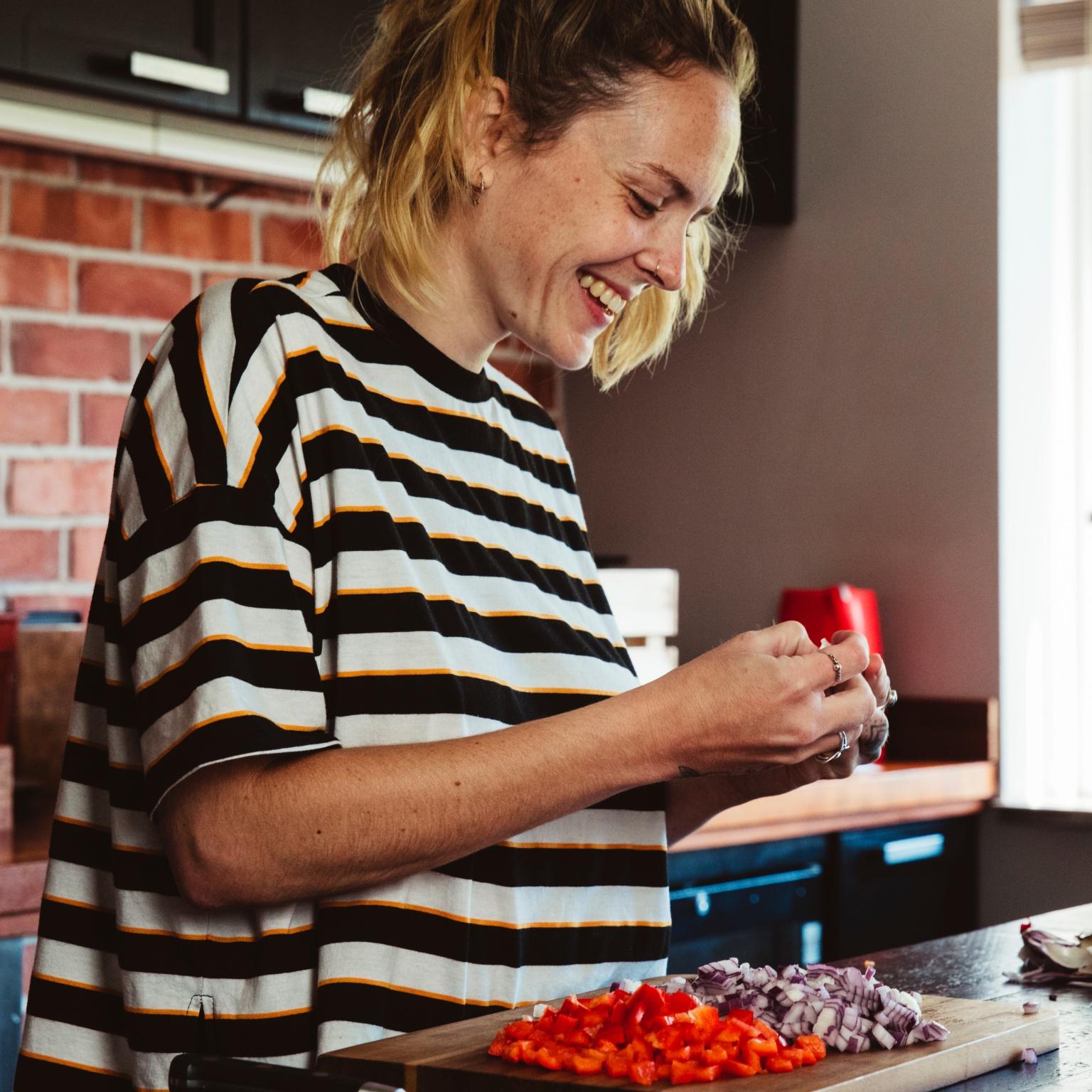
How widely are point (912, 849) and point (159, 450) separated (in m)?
1.67

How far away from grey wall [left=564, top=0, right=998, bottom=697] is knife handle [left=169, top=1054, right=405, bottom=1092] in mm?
1843

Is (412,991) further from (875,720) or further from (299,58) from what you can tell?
(299,58)

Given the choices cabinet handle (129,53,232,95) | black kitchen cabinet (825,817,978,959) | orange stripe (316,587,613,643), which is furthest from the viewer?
black kitchen cabinet (825,817,978,959)

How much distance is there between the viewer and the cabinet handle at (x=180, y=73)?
1.86 m

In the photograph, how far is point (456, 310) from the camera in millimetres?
1042

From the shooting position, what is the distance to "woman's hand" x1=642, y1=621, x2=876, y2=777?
88 centimetres

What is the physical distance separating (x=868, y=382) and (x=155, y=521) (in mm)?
1872

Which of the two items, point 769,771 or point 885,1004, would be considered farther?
point 769,771

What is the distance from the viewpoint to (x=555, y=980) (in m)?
0.96

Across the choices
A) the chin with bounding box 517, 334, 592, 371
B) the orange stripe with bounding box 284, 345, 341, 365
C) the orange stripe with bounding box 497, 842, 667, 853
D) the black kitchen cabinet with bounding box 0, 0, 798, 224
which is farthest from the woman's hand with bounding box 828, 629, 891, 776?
the black kitchen cabinet with bounding box 0, 0, 798, 224

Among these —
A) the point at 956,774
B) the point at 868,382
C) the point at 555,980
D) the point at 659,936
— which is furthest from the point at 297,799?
the point at 868,382

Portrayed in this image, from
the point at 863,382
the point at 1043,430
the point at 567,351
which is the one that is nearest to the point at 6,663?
the point at 567,351

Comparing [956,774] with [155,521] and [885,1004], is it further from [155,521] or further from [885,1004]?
[155,521]

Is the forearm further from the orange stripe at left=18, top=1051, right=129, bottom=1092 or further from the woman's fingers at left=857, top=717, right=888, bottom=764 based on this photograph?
the woman's fingers at left=857, top=717, right=888, bottom=764
